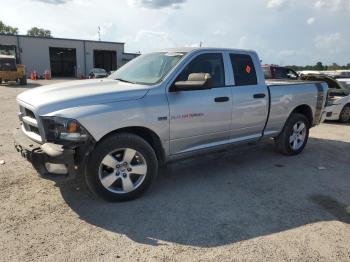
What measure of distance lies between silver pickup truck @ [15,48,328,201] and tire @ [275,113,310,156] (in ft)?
1.98

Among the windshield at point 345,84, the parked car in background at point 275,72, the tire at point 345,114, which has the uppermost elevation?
the parked car in background at point 275,72

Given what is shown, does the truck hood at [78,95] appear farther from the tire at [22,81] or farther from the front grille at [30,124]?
the tire at [22,81]

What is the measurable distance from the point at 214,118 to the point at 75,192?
7.25 ft

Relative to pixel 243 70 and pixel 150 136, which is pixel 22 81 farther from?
pixel 150 136

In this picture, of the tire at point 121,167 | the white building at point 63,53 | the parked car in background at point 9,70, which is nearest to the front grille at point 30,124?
the tire at point 121,167

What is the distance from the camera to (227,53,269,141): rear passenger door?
5.45 metres

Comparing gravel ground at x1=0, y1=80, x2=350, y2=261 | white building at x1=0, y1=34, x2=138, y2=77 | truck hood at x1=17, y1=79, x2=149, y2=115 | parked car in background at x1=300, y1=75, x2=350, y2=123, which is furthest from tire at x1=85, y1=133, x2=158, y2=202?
white building at x1=0, y1=34, x2=138, y2=77

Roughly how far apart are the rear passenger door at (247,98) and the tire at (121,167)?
168cm

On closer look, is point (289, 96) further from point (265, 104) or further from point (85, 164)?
point (85, 164)

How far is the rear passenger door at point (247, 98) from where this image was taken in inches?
215

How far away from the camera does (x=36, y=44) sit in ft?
149

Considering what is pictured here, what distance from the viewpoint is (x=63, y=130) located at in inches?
154

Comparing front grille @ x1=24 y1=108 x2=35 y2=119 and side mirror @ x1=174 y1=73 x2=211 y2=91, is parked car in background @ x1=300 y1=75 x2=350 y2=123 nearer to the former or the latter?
side mirror @ x1=174 y1=73 x2=211 y2=91

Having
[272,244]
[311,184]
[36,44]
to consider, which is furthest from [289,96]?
[36,44]
